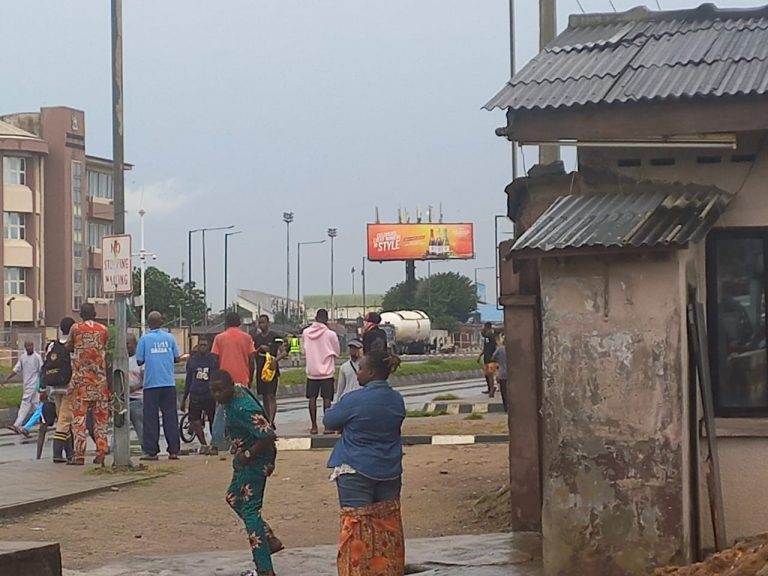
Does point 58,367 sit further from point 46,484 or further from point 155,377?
point 46,484

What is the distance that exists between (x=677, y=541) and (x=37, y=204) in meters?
62.4

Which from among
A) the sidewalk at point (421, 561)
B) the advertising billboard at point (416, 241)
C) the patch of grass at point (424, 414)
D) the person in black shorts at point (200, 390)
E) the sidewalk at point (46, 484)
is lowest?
the sidewalk at point (421, 561)

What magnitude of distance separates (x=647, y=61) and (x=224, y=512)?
5.78 metres

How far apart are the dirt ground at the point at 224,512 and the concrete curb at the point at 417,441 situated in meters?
2.19

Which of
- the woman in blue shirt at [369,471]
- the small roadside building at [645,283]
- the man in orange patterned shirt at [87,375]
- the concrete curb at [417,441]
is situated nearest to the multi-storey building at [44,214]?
the concrete curb at [417,441]

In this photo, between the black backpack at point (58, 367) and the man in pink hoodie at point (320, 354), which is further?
the man in pink hoodie at point (320, 354)

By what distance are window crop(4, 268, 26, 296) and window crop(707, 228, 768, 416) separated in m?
60.7

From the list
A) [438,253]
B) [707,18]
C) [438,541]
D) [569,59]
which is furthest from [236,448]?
[438,253]

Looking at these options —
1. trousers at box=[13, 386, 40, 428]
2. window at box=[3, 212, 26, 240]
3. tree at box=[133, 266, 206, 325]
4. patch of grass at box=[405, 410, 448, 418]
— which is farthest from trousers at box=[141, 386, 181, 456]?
tree at box=[133, 266, 206, 325]

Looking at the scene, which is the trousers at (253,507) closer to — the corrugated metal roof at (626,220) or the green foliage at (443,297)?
the corrugated metal roof at (626,220)

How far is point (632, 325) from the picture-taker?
812 cm

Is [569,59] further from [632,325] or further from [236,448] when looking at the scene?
[236,448]

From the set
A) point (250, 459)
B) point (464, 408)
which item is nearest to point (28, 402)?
point (464, 408)

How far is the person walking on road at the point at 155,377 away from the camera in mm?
15625
